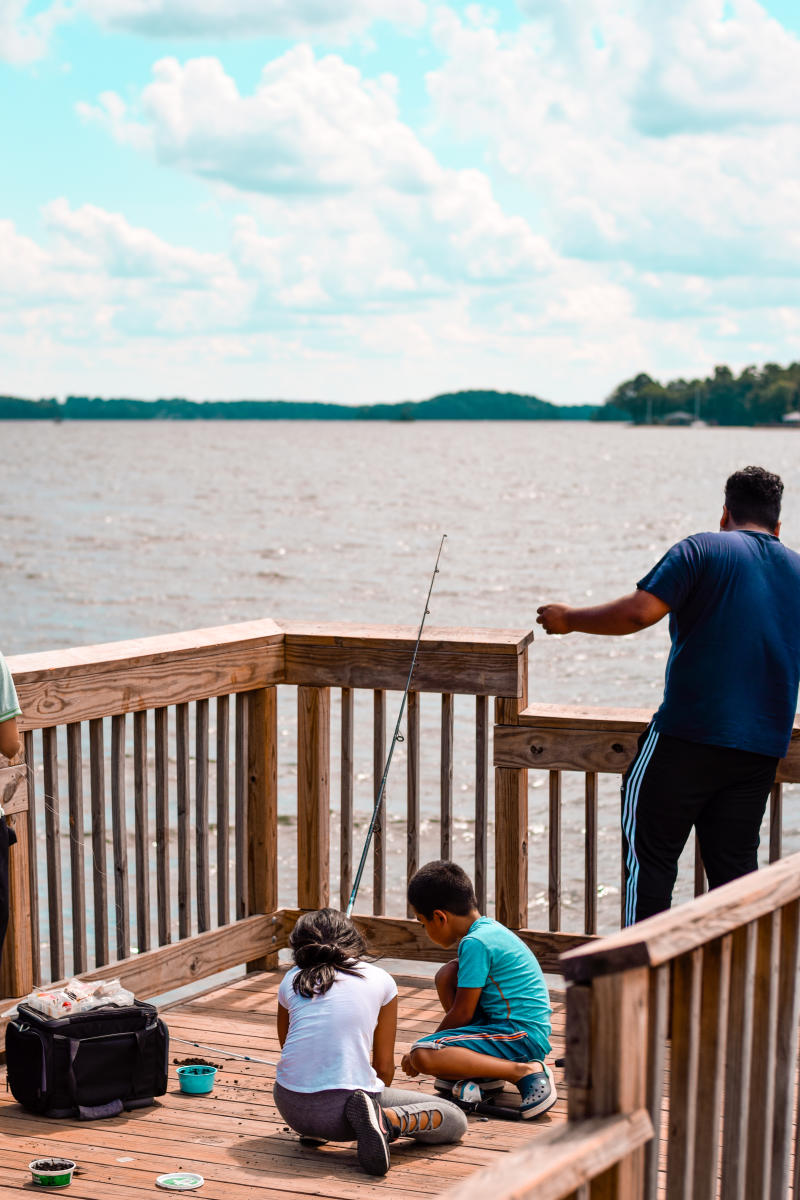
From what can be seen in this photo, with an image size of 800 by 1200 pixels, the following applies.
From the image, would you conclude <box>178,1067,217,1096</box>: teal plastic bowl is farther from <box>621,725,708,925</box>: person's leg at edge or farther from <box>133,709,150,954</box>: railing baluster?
<box>621,725,708,925</box>: person's leg at edge

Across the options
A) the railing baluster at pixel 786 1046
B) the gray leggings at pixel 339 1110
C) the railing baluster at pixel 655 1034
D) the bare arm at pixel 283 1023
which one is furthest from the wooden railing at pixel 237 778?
the railing baluster at pixel 655 1034

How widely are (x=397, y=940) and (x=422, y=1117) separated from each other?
1465 mm

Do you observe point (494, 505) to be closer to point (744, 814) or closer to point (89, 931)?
point (89, 931)

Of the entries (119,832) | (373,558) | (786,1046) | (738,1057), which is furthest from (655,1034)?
(373,558)

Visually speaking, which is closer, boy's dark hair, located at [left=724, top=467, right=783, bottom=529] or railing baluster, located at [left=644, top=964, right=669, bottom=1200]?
railing baluster, located at [left=644, top=964, right=669, bottom=1200]

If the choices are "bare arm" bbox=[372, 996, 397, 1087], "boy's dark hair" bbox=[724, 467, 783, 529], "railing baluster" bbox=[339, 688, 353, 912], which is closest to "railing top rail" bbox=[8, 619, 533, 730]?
"railing baluster" bbox=[339, 688, 353, 912]

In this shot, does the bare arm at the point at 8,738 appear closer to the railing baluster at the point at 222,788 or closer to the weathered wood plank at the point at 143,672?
the weathered wood plank at the point at 143,672

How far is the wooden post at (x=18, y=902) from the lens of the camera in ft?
13.3

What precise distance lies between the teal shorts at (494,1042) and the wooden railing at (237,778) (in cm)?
94

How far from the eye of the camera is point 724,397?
160 metres

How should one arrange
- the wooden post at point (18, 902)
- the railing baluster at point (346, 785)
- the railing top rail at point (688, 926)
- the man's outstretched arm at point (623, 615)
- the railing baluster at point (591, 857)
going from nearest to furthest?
1. the railing top rail at point (688, 926)
2. the man's outstretched arm at point (623, 615)
3. the wooden post at point (18, 902)
4. the railing baluster at point (591, 857)
5. the railing baluster at point (346, 785)

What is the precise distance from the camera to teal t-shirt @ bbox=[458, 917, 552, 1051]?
3836 millimetres

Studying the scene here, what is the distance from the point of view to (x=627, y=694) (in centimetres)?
1928

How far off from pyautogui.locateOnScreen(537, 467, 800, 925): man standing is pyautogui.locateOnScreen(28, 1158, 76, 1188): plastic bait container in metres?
1.52
